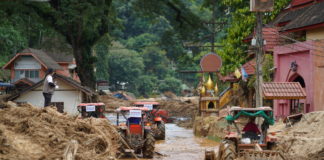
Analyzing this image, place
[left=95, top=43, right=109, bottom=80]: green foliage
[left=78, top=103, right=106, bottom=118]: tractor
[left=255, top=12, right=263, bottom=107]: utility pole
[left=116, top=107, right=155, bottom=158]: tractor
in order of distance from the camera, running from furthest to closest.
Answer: [left=95, top=43, right=109, bottom=80]: green foliage < [left=255, top=12, right=263, bottom=107]: utility pole < [left=78, top=103, right=106, bottom=118]: tractor < [left=116, top=107, right=155, bottom=158]: tractor

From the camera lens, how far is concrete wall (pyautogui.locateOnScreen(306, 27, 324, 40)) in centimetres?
3180

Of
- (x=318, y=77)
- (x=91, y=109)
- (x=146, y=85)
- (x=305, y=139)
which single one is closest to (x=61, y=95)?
(x=91, y=109)

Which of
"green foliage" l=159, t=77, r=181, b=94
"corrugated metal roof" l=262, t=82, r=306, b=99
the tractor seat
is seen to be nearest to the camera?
the tractor seat

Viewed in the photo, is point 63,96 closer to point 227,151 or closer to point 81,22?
point 81,22

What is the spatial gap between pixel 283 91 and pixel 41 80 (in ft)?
66.1

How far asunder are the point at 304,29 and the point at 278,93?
430cm

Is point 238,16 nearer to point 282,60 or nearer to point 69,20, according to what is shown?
point 282,60

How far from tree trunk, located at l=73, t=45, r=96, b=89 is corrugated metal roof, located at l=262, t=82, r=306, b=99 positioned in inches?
483

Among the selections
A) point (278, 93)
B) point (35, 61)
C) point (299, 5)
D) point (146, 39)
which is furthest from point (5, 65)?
point (146, 39)

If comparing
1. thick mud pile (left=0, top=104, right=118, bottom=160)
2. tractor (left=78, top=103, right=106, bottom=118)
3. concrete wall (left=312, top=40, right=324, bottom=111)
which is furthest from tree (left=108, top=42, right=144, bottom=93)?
thick mud pile (left=0, top=104, right=118, bottom=160)

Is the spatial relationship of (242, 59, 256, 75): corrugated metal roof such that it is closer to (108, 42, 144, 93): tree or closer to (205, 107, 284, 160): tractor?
(205, 107, 284, 160): tractor

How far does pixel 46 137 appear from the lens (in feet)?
43.9

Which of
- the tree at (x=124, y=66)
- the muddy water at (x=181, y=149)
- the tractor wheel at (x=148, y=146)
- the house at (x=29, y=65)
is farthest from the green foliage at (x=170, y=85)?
the tractor wheel at (x=148, y=146)

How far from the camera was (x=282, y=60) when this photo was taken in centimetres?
3559
